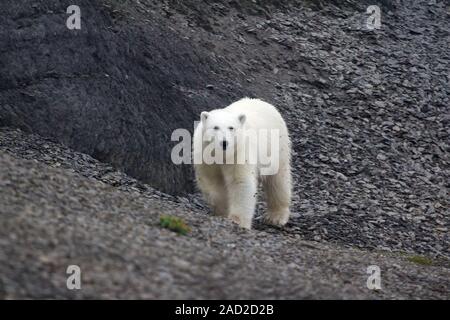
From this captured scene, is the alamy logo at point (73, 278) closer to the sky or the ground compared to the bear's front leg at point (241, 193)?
closer to the ground

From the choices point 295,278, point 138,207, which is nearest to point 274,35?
point 138,207

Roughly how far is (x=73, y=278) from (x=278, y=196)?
7643 mm

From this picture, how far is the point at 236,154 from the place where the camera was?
12766mm

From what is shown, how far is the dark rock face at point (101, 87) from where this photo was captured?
16.1 m

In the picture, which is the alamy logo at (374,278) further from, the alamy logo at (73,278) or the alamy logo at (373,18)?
the alamy logo at (373,18)

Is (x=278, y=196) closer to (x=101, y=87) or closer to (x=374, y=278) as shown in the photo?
(x=374, y=278)

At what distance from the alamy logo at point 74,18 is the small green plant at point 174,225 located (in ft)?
26.8

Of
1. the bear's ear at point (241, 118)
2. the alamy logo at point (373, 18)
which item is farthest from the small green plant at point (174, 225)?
the alamy logo at point (373, 18)

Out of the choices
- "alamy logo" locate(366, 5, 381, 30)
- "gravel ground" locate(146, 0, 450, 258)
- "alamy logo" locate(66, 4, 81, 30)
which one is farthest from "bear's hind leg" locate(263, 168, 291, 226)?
"alamy logo" locate(366, 5, 381, 30)

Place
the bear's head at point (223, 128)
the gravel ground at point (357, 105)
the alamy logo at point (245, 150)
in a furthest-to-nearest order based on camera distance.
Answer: the gravel ground at point (357, 105), the alamy logo at point (245, 150), the bear's head at point (223, 128)

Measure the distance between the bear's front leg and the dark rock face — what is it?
10.7 feet

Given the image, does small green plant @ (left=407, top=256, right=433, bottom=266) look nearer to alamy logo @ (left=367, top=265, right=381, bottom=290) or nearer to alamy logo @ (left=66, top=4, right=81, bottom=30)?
alamy logo @ (left=367, top=265, right=381, bottom=290)

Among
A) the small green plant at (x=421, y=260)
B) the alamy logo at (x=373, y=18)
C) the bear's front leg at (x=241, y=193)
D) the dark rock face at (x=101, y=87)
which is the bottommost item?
the small green plant at (x=421, y=260)
